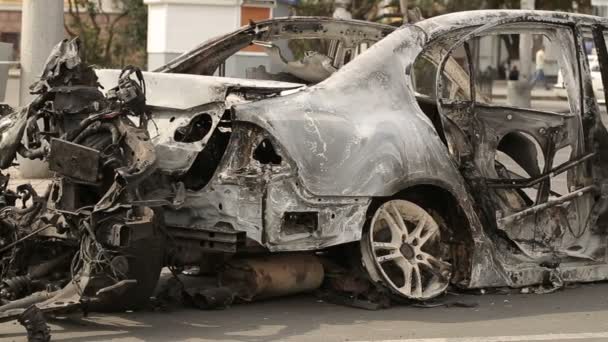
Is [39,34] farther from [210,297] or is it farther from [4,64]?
[210,297]

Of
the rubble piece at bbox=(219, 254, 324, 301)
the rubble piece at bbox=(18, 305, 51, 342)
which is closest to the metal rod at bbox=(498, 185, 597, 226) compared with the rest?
the rubble piece at bbox=(219, 254, 324, 301)

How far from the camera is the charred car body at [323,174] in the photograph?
22.6ft

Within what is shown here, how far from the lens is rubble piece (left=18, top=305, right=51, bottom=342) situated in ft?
20.5

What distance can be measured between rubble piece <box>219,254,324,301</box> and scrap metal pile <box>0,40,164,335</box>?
31.9 inches

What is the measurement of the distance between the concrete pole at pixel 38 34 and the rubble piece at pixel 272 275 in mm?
6739

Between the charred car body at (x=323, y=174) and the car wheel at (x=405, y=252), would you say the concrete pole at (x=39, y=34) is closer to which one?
the charred car body at (x=323, y=174)

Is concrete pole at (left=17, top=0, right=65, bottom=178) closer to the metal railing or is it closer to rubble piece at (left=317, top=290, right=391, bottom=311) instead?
the metal railing

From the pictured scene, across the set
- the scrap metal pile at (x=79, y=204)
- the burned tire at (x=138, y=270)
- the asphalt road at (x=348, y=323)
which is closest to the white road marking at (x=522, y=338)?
the asphalt road at (x=348, y=323)

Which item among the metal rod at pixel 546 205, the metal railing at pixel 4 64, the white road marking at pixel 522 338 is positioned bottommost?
the white road marking at pixel 522 338

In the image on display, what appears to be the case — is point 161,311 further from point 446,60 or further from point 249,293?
point 446,60

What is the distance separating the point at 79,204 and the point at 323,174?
142 centimetres

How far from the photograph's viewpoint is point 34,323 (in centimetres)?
626

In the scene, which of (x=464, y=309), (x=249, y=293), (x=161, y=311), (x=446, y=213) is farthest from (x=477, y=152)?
(x=161, y=311)

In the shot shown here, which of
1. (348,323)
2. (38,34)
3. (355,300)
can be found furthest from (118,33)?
(348,323)
